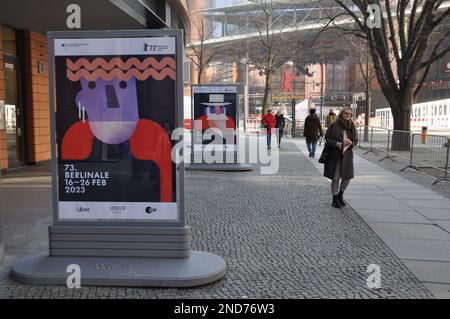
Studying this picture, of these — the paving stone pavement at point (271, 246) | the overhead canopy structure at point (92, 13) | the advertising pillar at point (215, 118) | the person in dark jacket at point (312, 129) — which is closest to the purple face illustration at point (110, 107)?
the paving stone pavement at point (271, 246)

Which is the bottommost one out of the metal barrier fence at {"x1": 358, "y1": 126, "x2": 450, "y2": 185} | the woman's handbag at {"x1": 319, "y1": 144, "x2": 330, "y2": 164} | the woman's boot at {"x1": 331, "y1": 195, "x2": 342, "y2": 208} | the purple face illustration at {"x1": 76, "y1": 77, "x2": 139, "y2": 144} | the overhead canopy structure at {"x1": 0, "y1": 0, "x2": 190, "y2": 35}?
the woman's boot at {"x1": 331, "y1": 195, "x2": 342, "y2": 208}

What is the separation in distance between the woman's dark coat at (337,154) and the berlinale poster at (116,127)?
417 centimetres

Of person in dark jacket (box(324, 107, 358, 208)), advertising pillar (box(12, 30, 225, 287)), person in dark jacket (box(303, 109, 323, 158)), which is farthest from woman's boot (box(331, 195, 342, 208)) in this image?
person in dark jacket (box(303, 109, 323, 158))

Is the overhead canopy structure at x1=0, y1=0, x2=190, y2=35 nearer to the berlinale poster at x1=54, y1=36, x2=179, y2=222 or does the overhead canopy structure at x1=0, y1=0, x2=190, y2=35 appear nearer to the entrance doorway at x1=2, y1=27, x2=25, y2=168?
the entrance doorway at x1=2, y1=27, x2=25, y2=168

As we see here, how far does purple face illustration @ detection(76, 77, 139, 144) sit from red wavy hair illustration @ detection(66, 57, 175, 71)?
12 cm

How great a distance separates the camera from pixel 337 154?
8.36 m

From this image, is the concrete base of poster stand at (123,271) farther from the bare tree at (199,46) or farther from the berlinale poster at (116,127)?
the bare tree at (199,46)

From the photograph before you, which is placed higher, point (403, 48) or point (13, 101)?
point (403, 48)

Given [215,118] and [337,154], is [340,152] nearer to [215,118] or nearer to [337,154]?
[337,154]

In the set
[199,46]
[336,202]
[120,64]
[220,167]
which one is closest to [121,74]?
[120,64]

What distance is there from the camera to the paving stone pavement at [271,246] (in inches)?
177

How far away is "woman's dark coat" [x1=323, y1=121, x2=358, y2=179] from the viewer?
828cm

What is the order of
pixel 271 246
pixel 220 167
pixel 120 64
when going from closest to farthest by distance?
pixel 120 64
pixel 271 246
pixel 220 167

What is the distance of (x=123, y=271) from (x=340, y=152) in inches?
190
